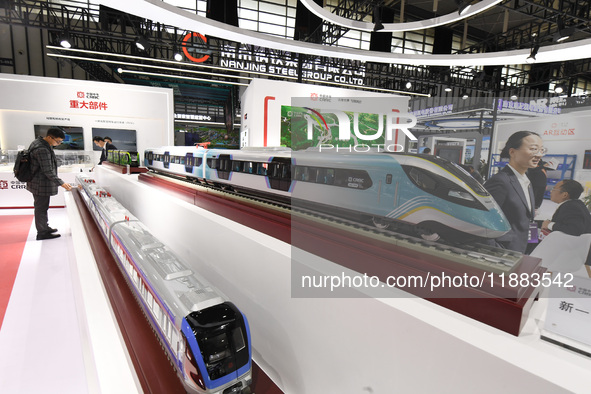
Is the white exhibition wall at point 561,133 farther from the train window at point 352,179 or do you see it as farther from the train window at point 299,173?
the train window at point 299,173

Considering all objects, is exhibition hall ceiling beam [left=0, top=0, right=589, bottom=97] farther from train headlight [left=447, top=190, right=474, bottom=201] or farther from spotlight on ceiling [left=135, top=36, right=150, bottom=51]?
train headlight [left=447, top=190, right=474, bottom=201]

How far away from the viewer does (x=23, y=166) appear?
511cm

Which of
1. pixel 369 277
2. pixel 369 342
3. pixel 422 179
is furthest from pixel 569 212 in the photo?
pixel 369 342

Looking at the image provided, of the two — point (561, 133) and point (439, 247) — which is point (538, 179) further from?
point (439, 247)

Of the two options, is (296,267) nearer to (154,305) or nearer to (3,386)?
(154,305)

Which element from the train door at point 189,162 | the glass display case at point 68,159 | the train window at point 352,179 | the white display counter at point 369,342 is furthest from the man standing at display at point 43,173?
the glass display case at point 68,159

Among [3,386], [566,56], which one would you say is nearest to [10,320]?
[3,386]

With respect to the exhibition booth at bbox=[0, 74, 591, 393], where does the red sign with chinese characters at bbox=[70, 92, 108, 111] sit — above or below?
above

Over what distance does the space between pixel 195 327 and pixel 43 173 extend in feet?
18.7

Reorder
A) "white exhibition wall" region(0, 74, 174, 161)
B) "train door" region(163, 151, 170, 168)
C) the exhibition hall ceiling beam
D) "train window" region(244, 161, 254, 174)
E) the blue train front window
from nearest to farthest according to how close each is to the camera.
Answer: the blue train front window
"train window" region(244, 161, 254, 174)
"train door" region(163, 151, 170, 168)
the exhibition hall ceiling beam
"white exhibition wall" region(0, 74, 174, 161)

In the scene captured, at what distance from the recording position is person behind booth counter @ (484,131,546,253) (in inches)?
76.9

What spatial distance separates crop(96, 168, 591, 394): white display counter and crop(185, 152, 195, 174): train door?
2648 millimetres

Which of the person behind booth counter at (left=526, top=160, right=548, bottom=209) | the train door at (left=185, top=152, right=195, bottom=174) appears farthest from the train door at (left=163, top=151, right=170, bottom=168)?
the person behind booth counter at (left=526, top=160, right=548, bottom=209)

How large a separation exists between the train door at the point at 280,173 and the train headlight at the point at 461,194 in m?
1.45
